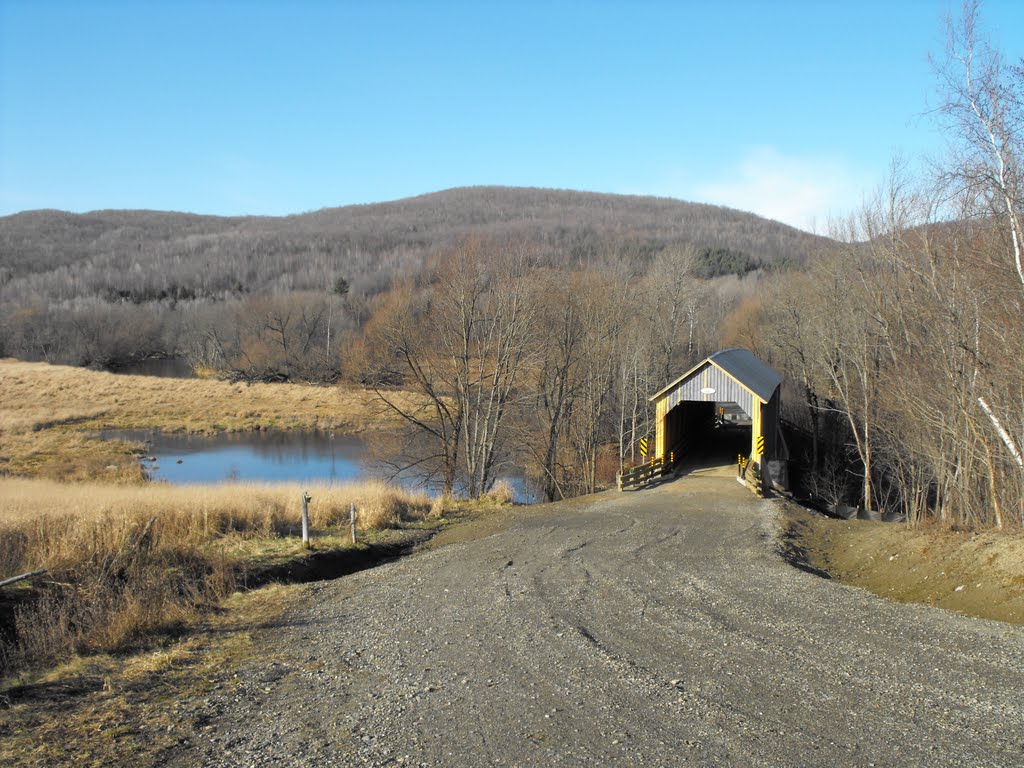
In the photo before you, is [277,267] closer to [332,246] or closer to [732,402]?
[332,246]

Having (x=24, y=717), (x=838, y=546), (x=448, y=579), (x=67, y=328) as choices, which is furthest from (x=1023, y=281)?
(x=67, y=328)

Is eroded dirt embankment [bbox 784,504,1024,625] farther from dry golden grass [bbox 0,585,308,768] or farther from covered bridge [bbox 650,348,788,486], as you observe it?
dry golden grass [bbox 0,585,308,768]

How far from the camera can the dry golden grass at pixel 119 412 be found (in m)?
31.9

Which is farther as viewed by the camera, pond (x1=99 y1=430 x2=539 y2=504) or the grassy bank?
pond (x1=99 y1=430 x2=539 y2=504)

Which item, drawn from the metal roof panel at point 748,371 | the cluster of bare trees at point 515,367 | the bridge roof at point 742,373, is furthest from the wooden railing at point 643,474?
the cluster of bare trees at point 515,367

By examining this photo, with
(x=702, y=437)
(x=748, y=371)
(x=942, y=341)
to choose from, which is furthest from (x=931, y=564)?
(x=702, y=437)

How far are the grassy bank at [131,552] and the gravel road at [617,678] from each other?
1790mm

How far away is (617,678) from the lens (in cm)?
699

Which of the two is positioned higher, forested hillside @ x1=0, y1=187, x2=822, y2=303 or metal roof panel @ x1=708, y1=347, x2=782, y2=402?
forested hillside @ x1=0, y1=187, x2=822, y2=303

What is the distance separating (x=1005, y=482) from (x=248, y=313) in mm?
80484

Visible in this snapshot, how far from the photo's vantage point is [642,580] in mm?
10844

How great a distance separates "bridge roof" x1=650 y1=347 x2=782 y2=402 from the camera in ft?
71.7

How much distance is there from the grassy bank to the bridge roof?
30.6ft

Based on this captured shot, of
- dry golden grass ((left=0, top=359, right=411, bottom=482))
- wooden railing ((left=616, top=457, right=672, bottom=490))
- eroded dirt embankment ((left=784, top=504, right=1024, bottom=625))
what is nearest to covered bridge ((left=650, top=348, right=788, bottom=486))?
wooden railing ((left=616, top=457, right=672, bottom=490))
